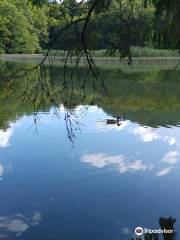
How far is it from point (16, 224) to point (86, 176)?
273cm

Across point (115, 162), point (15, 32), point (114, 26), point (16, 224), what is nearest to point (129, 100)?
point (115, 162)

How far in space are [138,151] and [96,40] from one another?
25.4ft

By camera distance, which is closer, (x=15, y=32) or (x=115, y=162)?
(x=115, y=162)

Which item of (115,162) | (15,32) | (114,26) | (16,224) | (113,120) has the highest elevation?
(114,26)

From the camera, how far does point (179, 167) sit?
9.99 m

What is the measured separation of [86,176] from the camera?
9.48 m

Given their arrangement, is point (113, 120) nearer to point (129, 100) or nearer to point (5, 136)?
point (5, 136)

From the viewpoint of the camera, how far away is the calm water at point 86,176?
273 inches

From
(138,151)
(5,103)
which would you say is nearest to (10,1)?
(5,103)

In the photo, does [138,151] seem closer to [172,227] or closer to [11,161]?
[11,161]

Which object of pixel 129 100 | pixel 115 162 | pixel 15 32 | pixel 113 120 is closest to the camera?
pixel 115 162

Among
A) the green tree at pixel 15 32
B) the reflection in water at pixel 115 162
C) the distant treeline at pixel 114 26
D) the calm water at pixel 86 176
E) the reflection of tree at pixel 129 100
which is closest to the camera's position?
the distant treeline at pixel 114 26

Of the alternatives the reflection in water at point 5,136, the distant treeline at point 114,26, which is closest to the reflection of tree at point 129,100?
the reflection in water at point 5,136

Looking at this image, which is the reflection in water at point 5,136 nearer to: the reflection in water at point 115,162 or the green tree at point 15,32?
the reflection in water at point 115,162
